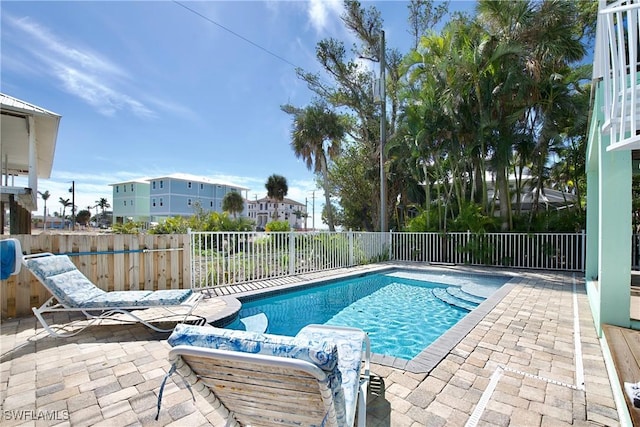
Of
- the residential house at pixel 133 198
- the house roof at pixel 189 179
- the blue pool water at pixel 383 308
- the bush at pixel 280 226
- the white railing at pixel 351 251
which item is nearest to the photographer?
the blue pool water at pixel 383 308

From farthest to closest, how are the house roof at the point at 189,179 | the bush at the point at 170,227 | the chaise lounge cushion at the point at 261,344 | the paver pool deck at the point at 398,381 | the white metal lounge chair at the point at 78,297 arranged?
the house roof at the point at 189,179, the bush at the point at 170,227, the white metal lounge chair at the point at 78,297, the paver pool deck at the point at 398,381, the chaise lounge cushion at the point at 261,344

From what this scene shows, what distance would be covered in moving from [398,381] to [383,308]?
3.49m

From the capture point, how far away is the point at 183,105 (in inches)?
481

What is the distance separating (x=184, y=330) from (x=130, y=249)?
14.9ft

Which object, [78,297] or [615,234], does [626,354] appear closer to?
[615,234]

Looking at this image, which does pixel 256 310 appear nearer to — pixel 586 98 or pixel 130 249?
pixel 130 249

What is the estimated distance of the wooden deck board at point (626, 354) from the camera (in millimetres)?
1845

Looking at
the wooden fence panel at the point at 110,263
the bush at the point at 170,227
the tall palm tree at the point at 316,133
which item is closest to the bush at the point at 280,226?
the bush at the point at 170,227

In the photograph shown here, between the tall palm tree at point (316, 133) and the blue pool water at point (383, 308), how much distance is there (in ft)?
29.2

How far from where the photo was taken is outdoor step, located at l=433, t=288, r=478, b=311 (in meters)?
5.81

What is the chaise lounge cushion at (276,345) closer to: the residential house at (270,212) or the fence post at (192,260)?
the fence post at (192,260)

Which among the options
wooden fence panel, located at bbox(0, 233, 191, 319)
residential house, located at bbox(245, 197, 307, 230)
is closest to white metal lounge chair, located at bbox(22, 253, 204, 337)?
wooden fence panel, located at bbox(0, 233, 191, 319)

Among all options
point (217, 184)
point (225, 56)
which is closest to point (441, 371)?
point (225, 56)

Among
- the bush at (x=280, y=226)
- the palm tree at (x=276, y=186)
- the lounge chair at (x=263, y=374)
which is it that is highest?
the palm tree at (x=276, y=186)
